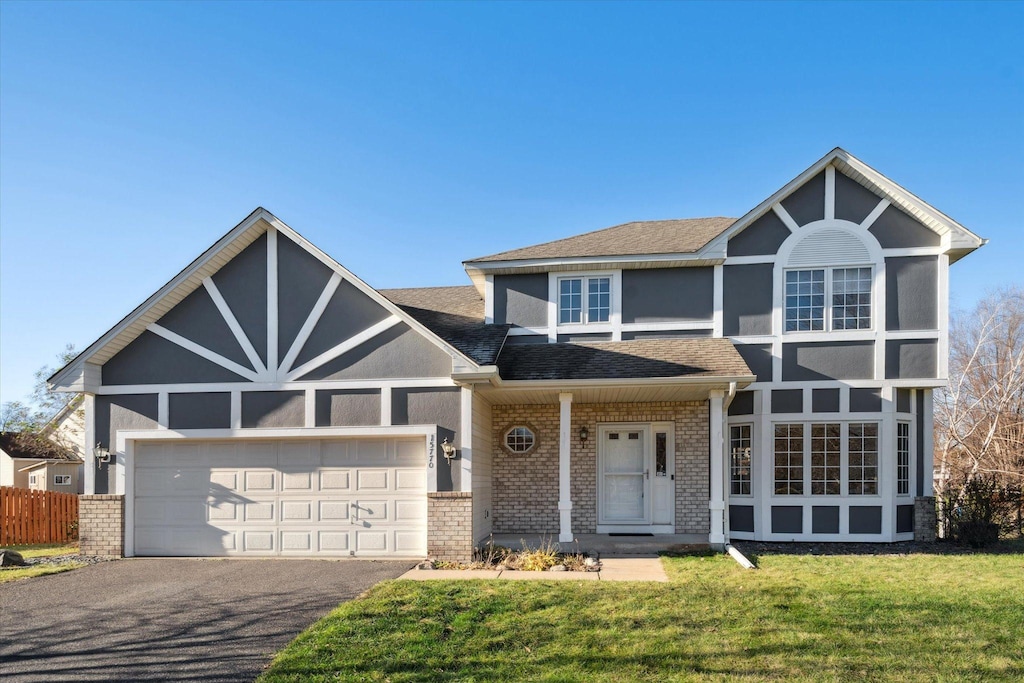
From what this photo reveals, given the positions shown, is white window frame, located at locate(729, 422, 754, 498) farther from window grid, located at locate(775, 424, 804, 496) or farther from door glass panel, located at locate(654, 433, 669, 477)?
door glass panel, located at locate(654, 433, 669, 477)

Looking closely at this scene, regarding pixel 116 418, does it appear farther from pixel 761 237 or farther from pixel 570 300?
pixel 761 237

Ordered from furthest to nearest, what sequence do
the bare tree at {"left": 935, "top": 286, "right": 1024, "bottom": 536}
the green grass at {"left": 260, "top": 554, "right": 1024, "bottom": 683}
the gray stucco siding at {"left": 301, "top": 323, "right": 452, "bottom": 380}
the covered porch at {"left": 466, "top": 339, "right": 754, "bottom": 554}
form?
the bare tree at {"left": 935, "top": 286, "right": 1024, "bottom": 536} → the covered porch at {"left": 466, "top": 339, "right": 754, "bottom": 554} → the gray stucco siding at {"left": 301, "top": 323, "right": 452, "bottom": 380} → the green grass at {"left": 260, "top": 554, "right": 1024, "bottom": 683}

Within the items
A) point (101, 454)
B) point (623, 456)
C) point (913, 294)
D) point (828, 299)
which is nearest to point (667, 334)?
point (623, 456)

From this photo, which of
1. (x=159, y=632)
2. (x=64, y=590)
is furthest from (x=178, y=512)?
(x=159, y=632)

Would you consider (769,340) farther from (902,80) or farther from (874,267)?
(902,80)

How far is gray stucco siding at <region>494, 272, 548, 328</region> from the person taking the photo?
45.9 ft

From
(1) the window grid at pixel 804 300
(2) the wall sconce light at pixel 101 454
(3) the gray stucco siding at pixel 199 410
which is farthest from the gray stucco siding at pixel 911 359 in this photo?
(2) the wall sconce light at pixel 101 454

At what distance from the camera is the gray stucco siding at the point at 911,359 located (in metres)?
12.9

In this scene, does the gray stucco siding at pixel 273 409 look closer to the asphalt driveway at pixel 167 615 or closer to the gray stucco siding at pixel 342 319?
the gray stucco siding at pixel 342 319

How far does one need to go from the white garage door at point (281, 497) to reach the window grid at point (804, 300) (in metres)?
7.55

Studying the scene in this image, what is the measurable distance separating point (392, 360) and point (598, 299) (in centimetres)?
467

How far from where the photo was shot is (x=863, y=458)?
13.1 m

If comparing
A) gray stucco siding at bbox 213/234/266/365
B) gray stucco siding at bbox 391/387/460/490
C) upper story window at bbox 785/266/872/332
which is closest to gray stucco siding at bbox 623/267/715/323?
upper story window at bbox 785/266/872/332

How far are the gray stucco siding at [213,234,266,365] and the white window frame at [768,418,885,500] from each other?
9.56m
